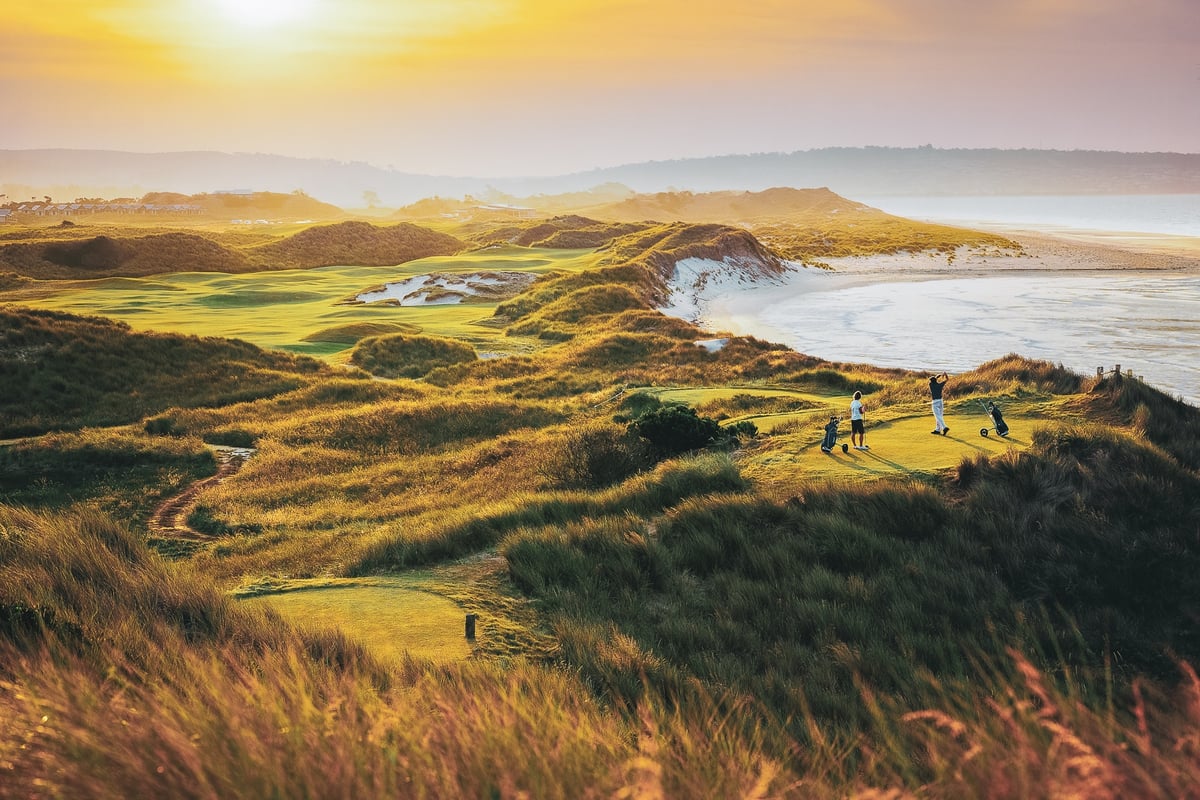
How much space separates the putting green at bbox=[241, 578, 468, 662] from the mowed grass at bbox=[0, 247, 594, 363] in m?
24.2

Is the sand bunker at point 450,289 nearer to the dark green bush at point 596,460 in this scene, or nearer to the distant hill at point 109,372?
the distant hill at point 109,372

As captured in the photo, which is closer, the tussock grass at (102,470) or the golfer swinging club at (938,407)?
the golfer swinging club at (938,407)

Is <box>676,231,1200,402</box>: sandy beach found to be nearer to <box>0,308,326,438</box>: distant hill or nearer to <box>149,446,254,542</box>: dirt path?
<box>0,308,326,438</box>: distant hill

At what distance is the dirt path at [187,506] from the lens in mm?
11305

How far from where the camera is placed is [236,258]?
218 feet

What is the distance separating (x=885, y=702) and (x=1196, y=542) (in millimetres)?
5473

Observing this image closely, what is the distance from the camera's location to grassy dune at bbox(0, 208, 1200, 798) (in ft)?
8.02

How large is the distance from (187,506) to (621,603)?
34.0 ft

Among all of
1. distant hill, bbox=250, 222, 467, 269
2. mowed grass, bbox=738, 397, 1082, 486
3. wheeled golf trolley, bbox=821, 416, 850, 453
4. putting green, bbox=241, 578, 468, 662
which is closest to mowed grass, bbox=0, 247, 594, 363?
distant hill, bbox=250, 222, 467, 269

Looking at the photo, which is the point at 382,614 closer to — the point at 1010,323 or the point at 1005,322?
the point at 1010,323

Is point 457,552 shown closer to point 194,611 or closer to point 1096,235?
point 194,611

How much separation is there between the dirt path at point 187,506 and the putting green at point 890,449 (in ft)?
31.1

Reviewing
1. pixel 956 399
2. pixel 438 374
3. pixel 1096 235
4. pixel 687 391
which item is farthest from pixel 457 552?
pixel 1096 235

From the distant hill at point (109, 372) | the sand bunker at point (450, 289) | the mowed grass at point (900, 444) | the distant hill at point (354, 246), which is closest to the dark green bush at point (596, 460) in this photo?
the mowed grass at point (900, 444)
